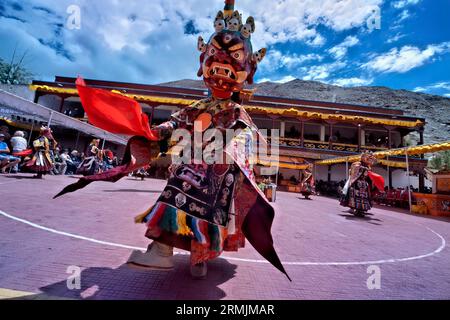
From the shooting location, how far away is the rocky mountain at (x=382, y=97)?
7418 cm

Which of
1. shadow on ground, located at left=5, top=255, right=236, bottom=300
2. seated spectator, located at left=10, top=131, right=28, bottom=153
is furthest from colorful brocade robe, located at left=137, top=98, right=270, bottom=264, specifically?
seated spectator, located at left=10, top=131, right=28, bottom=153

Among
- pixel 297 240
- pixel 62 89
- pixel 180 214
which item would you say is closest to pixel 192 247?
pixel 180 214

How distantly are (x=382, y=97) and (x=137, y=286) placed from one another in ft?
386

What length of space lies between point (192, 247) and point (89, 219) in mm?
2666

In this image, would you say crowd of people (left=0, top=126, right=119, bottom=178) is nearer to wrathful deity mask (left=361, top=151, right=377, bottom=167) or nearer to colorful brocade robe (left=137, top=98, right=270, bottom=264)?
colorful brocade robe (left=137, top=98, right=270, bottom=264)

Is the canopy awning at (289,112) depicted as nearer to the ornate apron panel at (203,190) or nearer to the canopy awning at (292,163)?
the canopy awning at (292,163)

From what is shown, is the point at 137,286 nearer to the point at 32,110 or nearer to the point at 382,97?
the point at 32,110

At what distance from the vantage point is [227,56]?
2.31m

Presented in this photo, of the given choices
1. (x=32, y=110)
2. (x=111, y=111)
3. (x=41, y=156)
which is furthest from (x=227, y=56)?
(x=32, y=110)

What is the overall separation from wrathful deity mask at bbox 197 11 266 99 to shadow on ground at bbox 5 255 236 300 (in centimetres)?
168

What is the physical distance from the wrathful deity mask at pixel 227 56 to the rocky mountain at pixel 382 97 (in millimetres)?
73387

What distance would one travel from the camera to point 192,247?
6.30 feet

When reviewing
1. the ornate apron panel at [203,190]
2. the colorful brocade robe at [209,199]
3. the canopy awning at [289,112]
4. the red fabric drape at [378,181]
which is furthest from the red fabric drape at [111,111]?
the canopy awning at [289,112]
